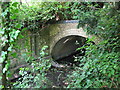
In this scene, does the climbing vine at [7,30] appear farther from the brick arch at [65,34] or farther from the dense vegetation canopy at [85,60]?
the brick arch at [65,34]

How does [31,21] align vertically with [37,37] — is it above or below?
above

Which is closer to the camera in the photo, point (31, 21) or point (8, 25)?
point (8, 25)

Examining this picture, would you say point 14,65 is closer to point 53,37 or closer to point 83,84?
point 53,37

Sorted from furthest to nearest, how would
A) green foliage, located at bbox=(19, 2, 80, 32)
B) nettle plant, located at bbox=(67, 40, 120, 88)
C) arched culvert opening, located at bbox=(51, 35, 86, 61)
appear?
1. arched culvert opening, located at bbox=(51, 35, 86, 61)
2. green foliage, located at bbox=(19, 2, 80, 32)
3. nettle plant, located at bbox=(67, 40, 120, 88)

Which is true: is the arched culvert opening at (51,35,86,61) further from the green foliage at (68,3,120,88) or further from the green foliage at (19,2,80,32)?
the green foliage at (68,3,120,88)

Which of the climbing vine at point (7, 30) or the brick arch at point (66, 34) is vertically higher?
the climbing vine at point (7, 30)

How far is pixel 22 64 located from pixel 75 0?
10.7 feet

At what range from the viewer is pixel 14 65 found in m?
4.45

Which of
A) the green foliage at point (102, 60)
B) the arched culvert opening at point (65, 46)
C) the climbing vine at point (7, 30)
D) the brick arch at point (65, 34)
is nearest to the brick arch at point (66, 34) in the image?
the brick arch at point (65, 34)

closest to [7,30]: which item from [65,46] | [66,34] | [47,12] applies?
[47,12]

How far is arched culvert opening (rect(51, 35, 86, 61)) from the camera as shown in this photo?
5.50m

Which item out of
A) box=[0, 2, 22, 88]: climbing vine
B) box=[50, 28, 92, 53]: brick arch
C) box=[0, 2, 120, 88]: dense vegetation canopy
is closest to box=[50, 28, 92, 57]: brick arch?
box=[50, 28, 92, 53]: brick arch

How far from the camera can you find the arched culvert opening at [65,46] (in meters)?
5.50

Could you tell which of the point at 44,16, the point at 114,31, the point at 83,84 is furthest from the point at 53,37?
the point at 83,84
